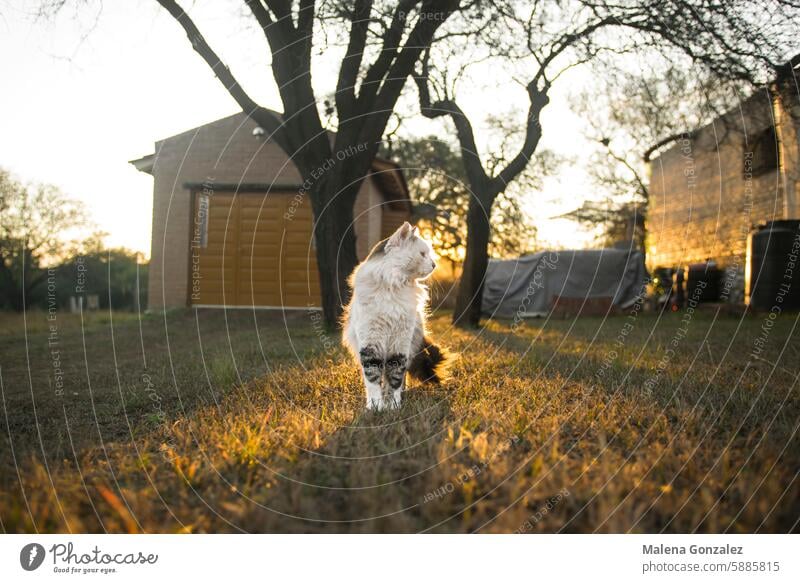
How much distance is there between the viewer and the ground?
1906mm

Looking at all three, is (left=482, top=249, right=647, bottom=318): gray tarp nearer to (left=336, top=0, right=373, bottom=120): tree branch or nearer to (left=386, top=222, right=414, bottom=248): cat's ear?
(left=336, top=0, right=373, bottom=120): tree branch

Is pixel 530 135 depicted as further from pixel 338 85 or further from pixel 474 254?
pixel 338 85

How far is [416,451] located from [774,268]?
416 inches

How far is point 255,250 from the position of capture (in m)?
14.8

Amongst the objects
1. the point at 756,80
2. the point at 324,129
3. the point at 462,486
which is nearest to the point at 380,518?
the point at 462,486

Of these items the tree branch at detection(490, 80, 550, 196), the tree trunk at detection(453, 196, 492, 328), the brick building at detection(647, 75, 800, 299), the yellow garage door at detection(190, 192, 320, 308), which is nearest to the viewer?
the tree branch at detection(490, 80, 550, 196)

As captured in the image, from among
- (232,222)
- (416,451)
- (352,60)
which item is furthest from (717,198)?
(416,451)

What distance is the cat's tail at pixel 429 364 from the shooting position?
4.61 m

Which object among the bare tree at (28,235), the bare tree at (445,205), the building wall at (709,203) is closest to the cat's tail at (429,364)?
the bare tree at (28,235)

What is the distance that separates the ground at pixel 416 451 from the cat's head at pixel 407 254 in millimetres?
1068

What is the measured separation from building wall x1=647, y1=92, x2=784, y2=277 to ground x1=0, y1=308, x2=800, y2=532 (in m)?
11.1

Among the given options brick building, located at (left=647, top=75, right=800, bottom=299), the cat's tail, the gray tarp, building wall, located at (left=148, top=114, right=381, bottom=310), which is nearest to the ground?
the cat's tail

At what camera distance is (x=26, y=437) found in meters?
3.17
